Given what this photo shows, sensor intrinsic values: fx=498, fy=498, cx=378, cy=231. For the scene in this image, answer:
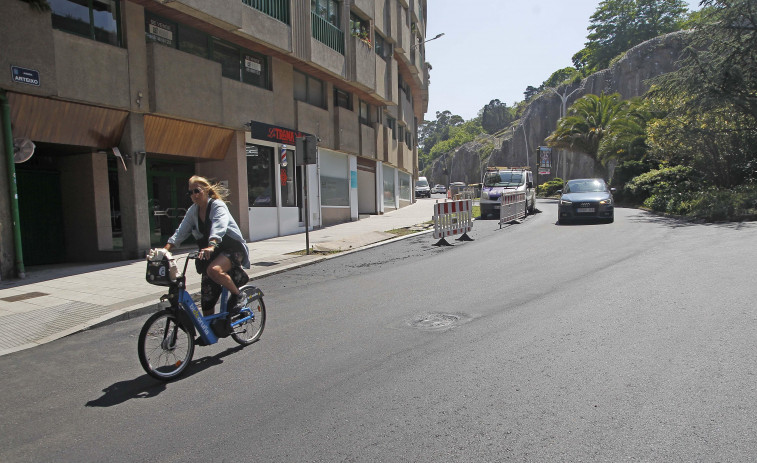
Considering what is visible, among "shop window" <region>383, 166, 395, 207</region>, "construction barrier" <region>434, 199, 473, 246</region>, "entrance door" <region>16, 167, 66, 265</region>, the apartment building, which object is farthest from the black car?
"entrance door" <region>16, 167, 66, 265</region>

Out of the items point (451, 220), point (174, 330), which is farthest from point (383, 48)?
point (174, 330)

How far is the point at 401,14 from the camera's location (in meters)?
28.0

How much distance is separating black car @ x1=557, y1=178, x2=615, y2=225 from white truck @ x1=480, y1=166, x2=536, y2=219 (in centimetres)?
378

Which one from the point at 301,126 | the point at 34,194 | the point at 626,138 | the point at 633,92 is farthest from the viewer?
the point at 633,92

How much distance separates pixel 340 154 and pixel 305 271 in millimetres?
12375

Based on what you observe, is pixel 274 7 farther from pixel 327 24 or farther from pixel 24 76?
pixel 24 76

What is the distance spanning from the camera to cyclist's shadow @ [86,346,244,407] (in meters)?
4.10

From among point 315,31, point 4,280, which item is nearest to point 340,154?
point 315,31

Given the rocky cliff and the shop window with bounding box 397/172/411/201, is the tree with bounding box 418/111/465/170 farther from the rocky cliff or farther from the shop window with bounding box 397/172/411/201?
the shop window with bounding box 397/172/411/201

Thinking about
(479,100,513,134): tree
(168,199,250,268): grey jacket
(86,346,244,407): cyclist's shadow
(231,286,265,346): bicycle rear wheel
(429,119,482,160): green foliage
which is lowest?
(86,346,244,407): cyclist's shadow

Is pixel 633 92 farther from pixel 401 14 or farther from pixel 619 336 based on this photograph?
pixel 619 336

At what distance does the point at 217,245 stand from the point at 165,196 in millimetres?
11116

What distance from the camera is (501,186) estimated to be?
875 inches

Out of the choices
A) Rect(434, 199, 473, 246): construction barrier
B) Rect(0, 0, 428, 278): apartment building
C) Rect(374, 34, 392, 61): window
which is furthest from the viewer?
Rect(374, 34, 392, 61): window
